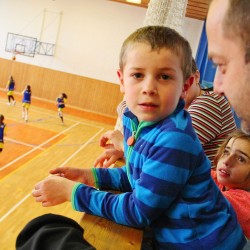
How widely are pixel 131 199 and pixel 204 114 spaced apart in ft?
2.67

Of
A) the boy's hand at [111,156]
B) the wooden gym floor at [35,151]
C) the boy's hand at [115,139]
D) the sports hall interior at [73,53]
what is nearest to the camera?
the boy's hand at [111,156]

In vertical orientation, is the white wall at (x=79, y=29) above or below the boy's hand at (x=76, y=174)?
above

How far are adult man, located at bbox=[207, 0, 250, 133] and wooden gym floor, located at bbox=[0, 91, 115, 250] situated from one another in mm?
3912

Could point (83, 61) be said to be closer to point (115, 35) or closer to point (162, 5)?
point (115, 35)

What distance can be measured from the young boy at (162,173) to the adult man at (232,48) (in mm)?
216

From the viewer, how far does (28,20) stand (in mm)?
14016

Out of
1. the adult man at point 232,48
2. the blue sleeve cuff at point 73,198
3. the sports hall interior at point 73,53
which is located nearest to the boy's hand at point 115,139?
the blue sleeve cuff at point 73,198

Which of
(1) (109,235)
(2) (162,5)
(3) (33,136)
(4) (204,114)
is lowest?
(3) (33,136)

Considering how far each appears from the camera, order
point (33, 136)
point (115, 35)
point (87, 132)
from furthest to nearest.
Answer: point (115, 35)
point (87, 132)
point (33, 136)

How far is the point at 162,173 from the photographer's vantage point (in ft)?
3.10

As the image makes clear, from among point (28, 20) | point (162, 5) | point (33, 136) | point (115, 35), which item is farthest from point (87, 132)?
point (162, 5)

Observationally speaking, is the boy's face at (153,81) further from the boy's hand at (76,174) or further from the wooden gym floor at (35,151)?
A: the wooden gym floor at (35,151)

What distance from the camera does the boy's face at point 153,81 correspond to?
42.4 inches

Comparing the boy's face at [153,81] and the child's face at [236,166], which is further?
the child's face at [236,166]
